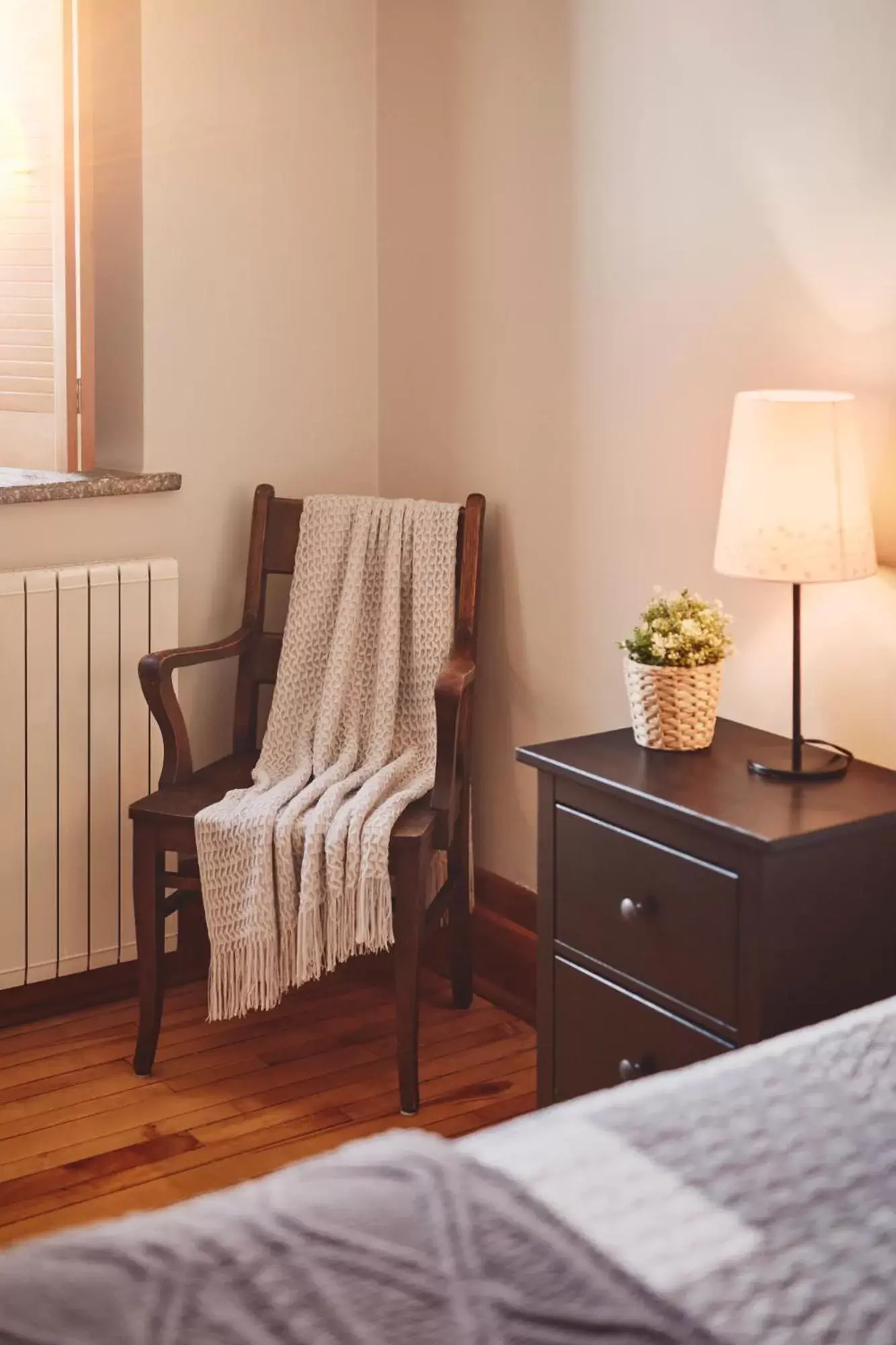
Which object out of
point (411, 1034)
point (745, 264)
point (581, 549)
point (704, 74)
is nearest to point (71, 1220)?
point (411, 1034)

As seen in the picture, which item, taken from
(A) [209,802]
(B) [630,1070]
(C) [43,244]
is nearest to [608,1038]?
(B) [630,1070]

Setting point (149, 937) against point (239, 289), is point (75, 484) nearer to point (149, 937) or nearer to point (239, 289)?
point (239, 289)

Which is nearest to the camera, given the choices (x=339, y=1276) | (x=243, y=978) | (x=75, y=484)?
(x=339, y=1276)

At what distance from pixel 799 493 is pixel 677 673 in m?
0.32

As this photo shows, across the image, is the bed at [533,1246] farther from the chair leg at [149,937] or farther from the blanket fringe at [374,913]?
the chair leg at [149,937]

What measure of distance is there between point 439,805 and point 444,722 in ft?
0.48

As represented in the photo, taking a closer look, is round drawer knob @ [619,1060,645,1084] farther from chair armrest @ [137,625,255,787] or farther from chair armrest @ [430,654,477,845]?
chair armrest @ [137,625,255,787]

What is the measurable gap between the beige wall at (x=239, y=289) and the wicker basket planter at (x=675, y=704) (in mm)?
1169

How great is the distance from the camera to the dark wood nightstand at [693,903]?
1800mm

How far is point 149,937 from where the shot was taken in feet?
8.54

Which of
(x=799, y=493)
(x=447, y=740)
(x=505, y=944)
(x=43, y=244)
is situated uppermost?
(x=43, y=244)

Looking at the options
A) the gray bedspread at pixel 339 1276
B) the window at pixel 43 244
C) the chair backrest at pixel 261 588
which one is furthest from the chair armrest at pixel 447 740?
the gray bedspread at pixel 339 1276

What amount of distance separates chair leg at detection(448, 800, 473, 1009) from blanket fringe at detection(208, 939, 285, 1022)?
0.42 meters

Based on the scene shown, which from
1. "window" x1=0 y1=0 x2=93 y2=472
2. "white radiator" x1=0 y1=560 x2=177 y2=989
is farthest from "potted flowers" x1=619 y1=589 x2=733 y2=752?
"window" x1=0 y1=0 x2=93 y2=472
